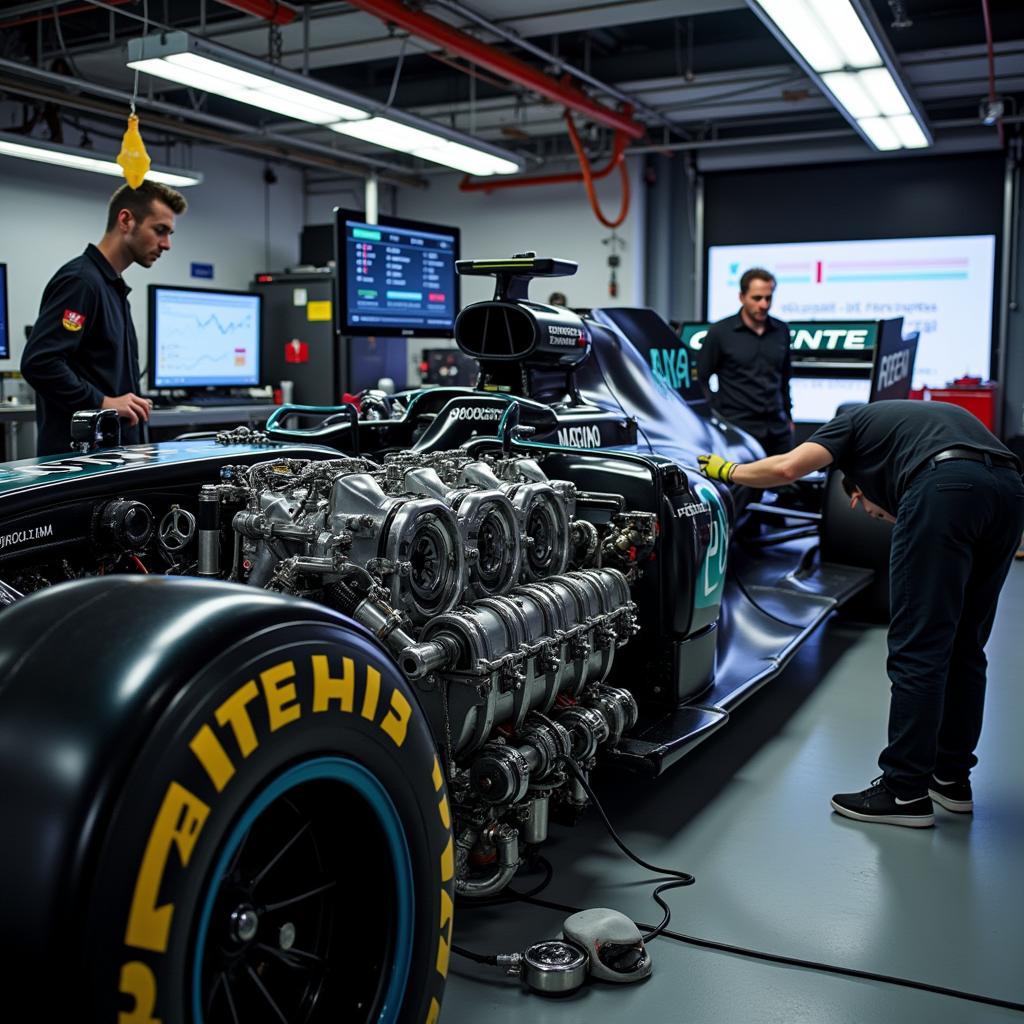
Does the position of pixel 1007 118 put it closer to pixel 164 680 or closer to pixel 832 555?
pixel 832 555

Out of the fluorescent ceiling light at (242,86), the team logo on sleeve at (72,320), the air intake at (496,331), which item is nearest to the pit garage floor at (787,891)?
the air intake at (496,331)

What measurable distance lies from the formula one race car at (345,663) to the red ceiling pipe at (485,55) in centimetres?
306

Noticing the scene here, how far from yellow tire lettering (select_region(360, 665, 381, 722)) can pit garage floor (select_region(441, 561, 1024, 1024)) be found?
91 cm

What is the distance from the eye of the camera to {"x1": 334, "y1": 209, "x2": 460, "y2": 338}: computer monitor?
17.8 ft

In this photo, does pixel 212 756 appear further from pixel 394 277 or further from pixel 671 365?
pixel 394 277

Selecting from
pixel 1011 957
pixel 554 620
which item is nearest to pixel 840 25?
pixel 554 620

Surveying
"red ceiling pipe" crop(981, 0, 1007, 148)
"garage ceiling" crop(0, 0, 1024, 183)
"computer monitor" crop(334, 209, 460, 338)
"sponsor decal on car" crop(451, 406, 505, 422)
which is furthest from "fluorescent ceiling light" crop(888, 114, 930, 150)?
"sponsor decal on car" crop(451, 406, 505, 422)

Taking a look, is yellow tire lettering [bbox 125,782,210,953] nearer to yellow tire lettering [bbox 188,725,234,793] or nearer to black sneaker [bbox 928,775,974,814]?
yellow tire lettering [bbox 188,725,234,793]

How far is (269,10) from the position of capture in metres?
6.86

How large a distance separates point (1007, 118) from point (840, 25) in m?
4.71

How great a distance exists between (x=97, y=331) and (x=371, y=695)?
254 centimetres

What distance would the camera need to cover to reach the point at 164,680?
1352 mm

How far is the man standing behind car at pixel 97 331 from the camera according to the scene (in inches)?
141

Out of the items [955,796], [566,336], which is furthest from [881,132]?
[955,796]
